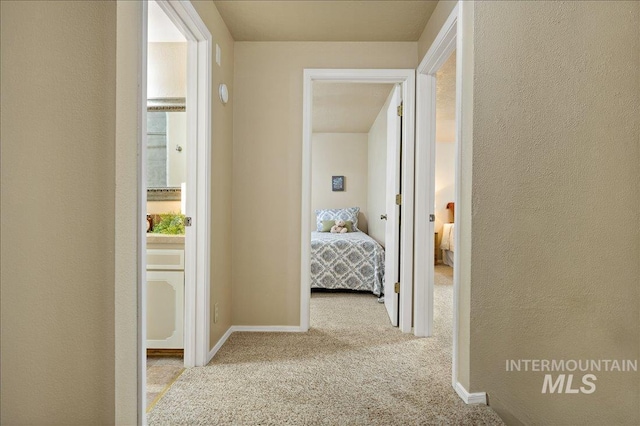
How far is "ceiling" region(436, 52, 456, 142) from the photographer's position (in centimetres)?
379

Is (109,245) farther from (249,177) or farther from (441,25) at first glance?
(441,25)

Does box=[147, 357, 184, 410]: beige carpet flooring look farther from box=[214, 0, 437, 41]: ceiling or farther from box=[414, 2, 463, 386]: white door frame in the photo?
box=[214, 0, 437, 41]: ceiling

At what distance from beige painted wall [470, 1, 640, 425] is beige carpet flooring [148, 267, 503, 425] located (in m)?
0.34

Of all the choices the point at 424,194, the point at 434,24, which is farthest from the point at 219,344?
the point at 434,24

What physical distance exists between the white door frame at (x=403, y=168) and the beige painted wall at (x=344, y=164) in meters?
4.03

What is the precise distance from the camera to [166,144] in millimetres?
2996

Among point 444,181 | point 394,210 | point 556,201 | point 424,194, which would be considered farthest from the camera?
point 444,181

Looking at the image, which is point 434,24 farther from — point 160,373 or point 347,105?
point 160,373

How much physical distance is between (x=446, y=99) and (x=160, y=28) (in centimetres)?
342

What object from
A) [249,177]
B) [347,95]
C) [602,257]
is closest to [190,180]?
[249,177]

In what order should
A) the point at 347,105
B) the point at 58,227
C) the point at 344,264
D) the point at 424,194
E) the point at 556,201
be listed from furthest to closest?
the point at 347,105, the point at 344,264, the point at 424,194, the point at 556,201, the point at 58,227

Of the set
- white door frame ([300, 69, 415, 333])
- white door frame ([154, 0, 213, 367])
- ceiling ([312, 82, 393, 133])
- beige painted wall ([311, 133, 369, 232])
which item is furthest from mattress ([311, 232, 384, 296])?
beige painted wall ([311, 133, 369, 232])

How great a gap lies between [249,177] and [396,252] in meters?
1.34

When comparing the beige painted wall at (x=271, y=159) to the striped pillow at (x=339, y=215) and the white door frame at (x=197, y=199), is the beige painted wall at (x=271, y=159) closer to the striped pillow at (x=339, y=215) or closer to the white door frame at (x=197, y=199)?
the white door frame at (x=197, y=199)
